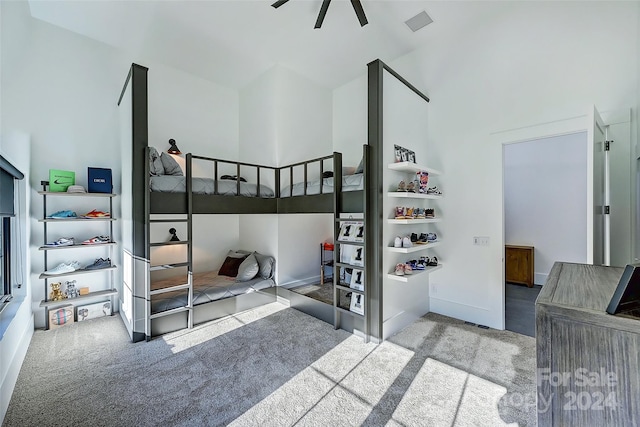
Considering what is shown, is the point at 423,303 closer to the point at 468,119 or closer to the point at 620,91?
the point at 468,119

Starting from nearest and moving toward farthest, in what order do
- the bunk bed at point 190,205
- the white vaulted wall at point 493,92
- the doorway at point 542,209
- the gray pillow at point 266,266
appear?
the white vaulted wall at point 493,92, the bunk bed at point 190,205, the gray pillow at point 266,266, the doorway at point 542,209

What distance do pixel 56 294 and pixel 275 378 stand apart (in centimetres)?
326

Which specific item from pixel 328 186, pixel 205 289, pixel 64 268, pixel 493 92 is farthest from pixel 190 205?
pixel 493 92

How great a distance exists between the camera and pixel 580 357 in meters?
0.70

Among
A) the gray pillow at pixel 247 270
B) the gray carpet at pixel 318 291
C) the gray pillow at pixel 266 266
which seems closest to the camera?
the gray carpet at pixel 318 291

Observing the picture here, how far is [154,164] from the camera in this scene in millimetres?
3150

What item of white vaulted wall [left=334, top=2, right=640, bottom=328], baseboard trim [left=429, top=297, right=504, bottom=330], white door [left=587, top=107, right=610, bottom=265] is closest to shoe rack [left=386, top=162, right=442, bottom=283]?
white vaulted wall [left=334, top=2, right=640, bottom=328]

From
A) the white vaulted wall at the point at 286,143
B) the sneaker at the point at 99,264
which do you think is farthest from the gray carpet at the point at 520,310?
the sneaker at the point at 99,264

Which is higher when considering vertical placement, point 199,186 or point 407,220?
point 199,186

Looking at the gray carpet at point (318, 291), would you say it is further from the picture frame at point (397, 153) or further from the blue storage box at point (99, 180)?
the blue storage box at point (99, 180)

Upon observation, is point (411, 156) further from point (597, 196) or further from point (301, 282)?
point (301, 282)

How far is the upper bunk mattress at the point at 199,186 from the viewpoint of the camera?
311 centimetres

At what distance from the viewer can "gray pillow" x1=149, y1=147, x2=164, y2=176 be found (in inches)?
120

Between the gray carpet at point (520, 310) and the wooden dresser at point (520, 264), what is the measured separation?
124mm
